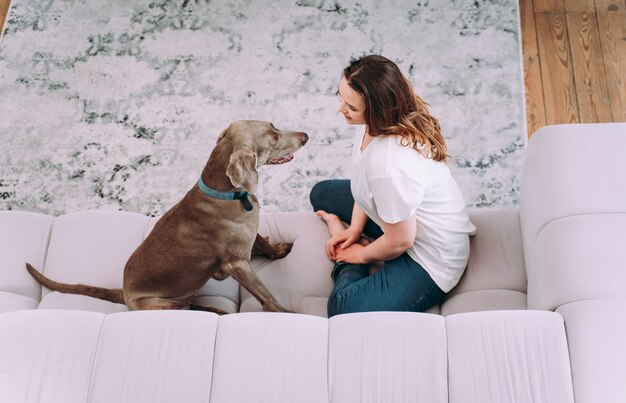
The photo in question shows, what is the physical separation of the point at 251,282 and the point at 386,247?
403mm

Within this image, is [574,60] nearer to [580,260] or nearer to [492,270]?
[492,270]

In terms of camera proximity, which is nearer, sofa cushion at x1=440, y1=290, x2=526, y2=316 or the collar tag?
sofa cushion at x1=440, y1=290, x2=526, y2=316

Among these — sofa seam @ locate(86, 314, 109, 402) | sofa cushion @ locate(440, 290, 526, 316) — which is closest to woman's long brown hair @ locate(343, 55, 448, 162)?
sofa cushion @ locate(440, 290, 526, 316)

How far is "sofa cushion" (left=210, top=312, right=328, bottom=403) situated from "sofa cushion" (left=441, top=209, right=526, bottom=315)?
54 centimetres

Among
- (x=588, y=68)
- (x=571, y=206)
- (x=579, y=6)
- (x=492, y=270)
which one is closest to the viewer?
(x=571, y=206)

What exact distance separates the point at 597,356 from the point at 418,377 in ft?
1.18

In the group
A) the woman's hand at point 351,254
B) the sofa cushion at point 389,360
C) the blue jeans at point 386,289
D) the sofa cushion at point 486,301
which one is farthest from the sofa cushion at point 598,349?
the woman's hand at point 351,254

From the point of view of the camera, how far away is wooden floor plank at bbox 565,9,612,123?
9.96 feet

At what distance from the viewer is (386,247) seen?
2.01m

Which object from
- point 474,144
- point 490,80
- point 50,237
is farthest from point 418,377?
point 490,80

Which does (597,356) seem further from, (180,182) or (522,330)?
(180,182)

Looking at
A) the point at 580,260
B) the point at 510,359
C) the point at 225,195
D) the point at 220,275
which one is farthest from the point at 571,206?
the point at 220,275

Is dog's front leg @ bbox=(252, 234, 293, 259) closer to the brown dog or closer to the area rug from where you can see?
the brown dog

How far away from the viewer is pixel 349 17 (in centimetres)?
336
